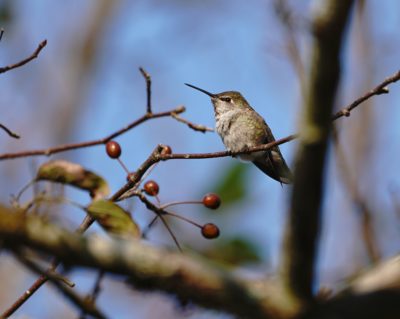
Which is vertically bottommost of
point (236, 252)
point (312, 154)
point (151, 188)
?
point (312, 154)

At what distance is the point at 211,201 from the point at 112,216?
3.09 feet

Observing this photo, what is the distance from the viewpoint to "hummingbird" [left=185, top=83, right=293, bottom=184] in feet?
21.1

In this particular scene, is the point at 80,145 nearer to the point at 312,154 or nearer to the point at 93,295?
the point at 93,295

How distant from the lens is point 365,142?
1104 cm

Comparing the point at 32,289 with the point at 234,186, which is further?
the point at 234,186

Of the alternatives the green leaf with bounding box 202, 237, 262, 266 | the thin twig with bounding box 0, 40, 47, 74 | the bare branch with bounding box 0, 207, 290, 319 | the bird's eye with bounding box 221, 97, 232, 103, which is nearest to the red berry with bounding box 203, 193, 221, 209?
the green leaf with bounding box 202, 237, 262, 266

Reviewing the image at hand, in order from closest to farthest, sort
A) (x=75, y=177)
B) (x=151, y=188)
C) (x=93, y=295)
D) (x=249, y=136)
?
(x=93, y=295)
(x=75, y=177)
(x=151, y=188)
(x=249, y=136)

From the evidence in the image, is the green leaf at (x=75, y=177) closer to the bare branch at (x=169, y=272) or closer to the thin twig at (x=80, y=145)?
the thin twig at (x=80, y=145)

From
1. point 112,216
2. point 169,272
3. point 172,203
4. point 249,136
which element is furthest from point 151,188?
point 249,136

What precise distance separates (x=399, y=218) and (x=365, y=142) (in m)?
7.45

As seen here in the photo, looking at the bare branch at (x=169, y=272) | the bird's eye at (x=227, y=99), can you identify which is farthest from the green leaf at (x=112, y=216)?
the bird's eye at (x=227, y=99)

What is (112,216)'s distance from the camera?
7.95 feet

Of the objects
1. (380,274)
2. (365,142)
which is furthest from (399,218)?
(365,142)

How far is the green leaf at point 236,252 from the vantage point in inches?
112
